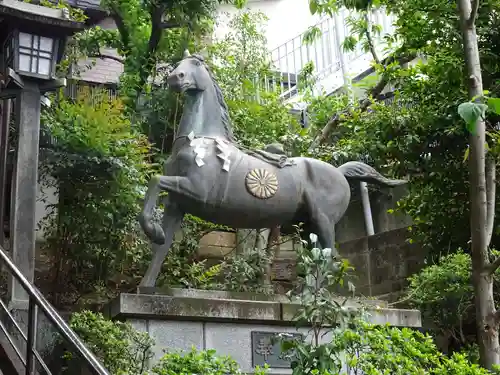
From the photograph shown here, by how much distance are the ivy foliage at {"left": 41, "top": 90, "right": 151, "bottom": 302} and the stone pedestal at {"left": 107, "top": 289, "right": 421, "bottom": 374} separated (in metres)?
3.56

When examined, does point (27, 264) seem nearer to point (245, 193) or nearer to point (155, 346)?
→ point (155, 346)

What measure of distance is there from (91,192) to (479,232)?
5.42 m

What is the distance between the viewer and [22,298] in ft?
28.4

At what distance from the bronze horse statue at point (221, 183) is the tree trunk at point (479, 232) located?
1.50 metres

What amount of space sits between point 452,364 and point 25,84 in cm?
561

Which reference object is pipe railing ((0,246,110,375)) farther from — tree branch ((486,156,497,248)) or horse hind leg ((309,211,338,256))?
tree branch ((486,156,497,248))

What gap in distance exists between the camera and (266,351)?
27.4 feet

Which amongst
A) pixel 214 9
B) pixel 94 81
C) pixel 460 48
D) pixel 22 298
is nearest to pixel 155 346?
pixel 22 298

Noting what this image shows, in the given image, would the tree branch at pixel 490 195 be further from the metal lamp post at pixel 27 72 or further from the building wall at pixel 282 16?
the building wall at pixel 282 16

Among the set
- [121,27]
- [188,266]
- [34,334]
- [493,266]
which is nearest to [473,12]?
[493,266]

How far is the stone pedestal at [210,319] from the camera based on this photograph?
312 inches

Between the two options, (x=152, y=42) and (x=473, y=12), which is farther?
(x=152, y=42)

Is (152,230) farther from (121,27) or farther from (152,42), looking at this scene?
(121,27)

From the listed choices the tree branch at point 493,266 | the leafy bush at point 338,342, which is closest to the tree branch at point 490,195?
the tree branch at point 493,266
